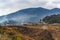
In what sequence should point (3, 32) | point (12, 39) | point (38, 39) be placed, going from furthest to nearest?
point (38, 39) < point (3, 32) < point (12, 39)

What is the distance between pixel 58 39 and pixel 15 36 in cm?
2672

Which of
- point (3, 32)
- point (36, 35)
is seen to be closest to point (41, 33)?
point (36, 35)

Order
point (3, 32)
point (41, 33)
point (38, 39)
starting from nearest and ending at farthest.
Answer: point (3, 32) < point (38, 39) < point (41, 33)

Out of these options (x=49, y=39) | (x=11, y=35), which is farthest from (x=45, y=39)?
(x=11, y=35)

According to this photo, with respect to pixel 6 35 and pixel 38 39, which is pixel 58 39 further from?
pixel 6 35

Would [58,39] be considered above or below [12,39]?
below

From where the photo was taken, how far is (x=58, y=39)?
88250 millimetres

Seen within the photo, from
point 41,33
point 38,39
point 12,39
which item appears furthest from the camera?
point 41,33

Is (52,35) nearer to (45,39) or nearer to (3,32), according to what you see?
(45,39)

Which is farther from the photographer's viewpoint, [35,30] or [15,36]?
[35,30]

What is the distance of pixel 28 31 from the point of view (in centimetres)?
8838

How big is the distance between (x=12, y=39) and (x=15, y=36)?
2140 mm

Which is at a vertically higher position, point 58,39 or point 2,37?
point 2,37

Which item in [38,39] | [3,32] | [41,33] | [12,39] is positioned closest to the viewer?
[12,39]
